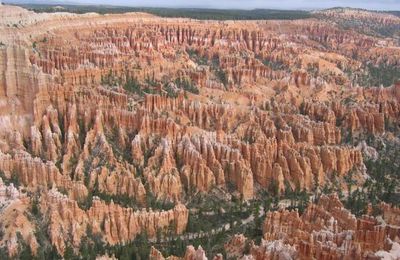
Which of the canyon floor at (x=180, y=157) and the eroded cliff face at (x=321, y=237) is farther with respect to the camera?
the canyon floor at (x=180, y=157)

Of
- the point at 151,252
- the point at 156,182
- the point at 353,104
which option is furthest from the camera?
the point at 353,104

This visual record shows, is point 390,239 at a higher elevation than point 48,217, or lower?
higher

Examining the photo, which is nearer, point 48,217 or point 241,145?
point 48,217

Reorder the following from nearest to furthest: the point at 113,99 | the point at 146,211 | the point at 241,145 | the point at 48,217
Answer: the point at 48,217 → the point at 146,211 → the point at 241,145 → the point at 113,99

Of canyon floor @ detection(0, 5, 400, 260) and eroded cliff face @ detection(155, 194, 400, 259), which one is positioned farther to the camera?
canyon floor @ detection(0, 5, 400, 260)

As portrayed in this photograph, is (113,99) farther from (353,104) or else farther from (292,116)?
(353,104)

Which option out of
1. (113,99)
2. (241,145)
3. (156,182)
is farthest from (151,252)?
(113,99)

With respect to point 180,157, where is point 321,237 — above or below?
above

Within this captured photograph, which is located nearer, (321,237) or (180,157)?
(321,237)
